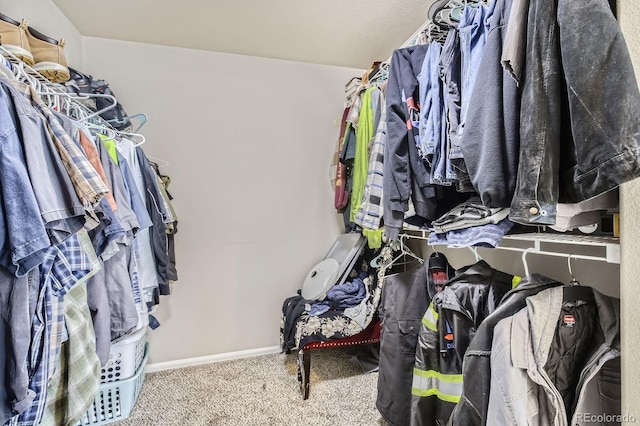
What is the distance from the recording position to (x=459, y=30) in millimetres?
1004

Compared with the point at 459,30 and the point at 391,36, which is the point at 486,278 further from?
Answer: the point at 391,36

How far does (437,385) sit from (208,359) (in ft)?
5.46

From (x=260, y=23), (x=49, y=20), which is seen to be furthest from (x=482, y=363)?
(x=49, y=20)

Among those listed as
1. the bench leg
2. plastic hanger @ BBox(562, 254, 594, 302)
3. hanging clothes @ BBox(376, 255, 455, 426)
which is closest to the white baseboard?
the bench leg

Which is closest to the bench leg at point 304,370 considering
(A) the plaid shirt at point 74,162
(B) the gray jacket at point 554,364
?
(B) the gray jacket at point 554,364

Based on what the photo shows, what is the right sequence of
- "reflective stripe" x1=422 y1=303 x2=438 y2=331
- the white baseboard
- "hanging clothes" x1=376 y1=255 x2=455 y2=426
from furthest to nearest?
the white baseboard → "hanging clothes" x1=376 y1=255 x2=455 y2=426 → "reflective stripe" x1=422 y1=303 x2=438 y2=331

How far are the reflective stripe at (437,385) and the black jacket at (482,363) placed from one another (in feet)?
0.73

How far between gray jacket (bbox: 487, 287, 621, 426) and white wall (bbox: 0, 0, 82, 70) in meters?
2.31

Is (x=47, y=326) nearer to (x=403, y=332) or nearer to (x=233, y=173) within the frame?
(x=403, y=332)

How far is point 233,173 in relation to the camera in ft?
7.56

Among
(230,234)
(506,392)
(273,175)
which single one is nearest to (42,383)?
(506,392)

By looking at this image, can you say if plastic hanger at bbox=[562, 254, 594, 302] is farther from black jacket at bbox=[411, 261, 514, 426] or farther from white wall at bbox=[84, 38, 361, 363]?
white wall at bbox=[84, 38, 361, 363]

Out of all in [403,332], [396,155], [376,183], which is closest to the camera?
[396,155]

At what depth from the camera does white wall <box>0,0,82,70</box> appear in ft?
4.76
